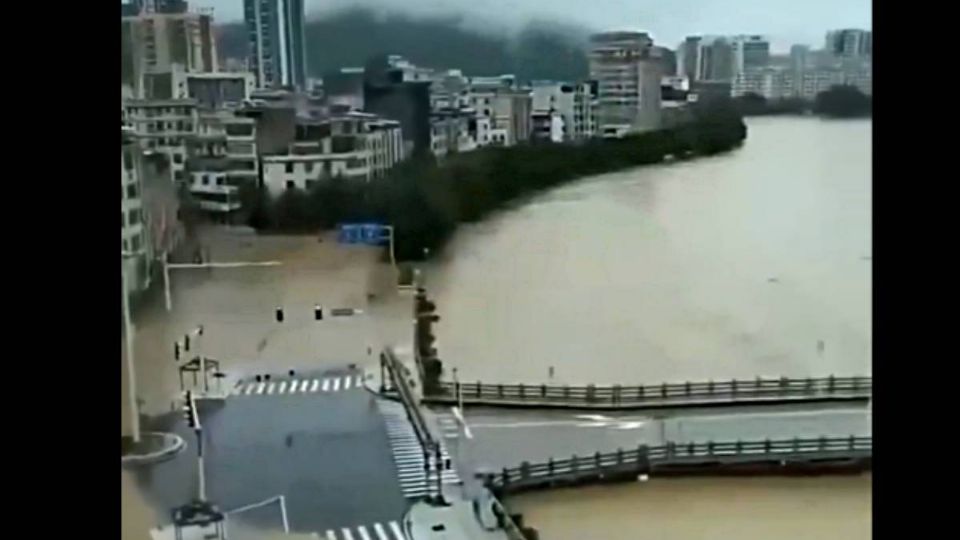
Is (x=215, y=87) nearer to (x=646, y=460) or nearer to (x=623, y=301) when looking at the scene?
(x=623, y=301)

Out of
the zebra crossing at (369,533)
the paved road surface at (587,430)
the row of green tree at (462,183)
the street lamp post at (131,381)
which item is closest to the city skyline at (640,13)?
the row of green tree at (462,183)

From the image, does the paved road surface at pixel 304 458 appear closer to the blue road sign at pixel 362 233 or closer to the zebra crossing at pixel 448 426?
the zebra crossing at pixel 448 426

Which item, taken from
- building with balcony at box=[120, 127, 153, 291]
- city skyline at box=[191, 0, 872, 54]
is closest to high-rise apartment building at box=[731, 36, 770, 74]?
city skyline at box=[191, 0, 872, 54]

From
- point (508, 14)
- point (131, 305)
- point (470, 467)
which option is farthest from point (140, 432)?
point (508, 14)
